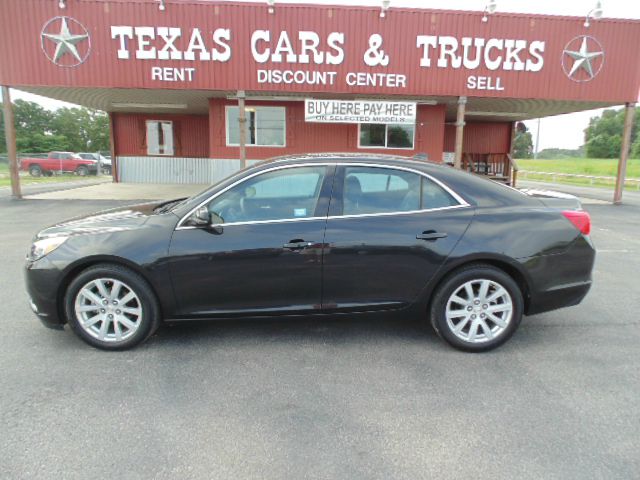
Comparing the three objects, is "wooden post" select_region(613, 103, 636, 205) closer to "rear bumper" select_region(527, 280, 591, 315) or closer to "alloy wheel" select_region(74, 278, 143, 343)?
"rear bumper" select_region(527, 280, 591, 315)

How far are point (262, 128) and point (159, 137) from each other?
8185 mm

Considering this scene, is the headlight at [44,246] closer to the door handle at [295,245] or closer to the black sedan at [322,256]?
the black sedan at [322,256]

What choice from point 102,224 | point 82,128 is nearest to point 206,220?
point 102,224

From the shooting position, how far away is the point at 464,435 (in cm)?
251

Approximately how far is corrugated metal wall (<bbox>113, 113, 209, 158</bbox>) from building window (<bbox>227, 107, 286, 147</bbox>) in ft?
21.3

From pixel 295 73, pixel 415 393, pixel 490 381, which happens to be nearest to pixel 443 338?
pixel 490 381

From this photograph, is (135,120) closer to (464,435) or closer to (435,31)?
(435,31)

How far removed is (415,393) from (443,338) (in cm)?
A: 77

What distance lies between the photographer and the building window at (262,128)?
15.0 meters

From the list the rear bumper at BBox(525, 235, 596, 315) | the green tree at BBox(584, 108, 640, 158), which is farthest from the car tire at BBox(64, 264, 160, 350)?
the green tree at BBox(584, 108, 640, 158)

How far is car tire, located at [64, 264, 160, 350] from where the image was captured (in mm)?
3381

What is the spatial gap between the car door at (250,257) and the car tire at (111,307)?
0.28 m

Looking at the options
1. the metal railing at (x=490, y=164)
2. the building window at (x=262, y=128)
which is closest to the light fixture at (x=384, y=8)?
the building window at (x=262, y=128)

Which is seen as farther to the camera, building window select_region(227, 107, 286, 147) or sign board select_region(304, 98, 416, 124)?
building window select_region(227, 107, 286, 147)
